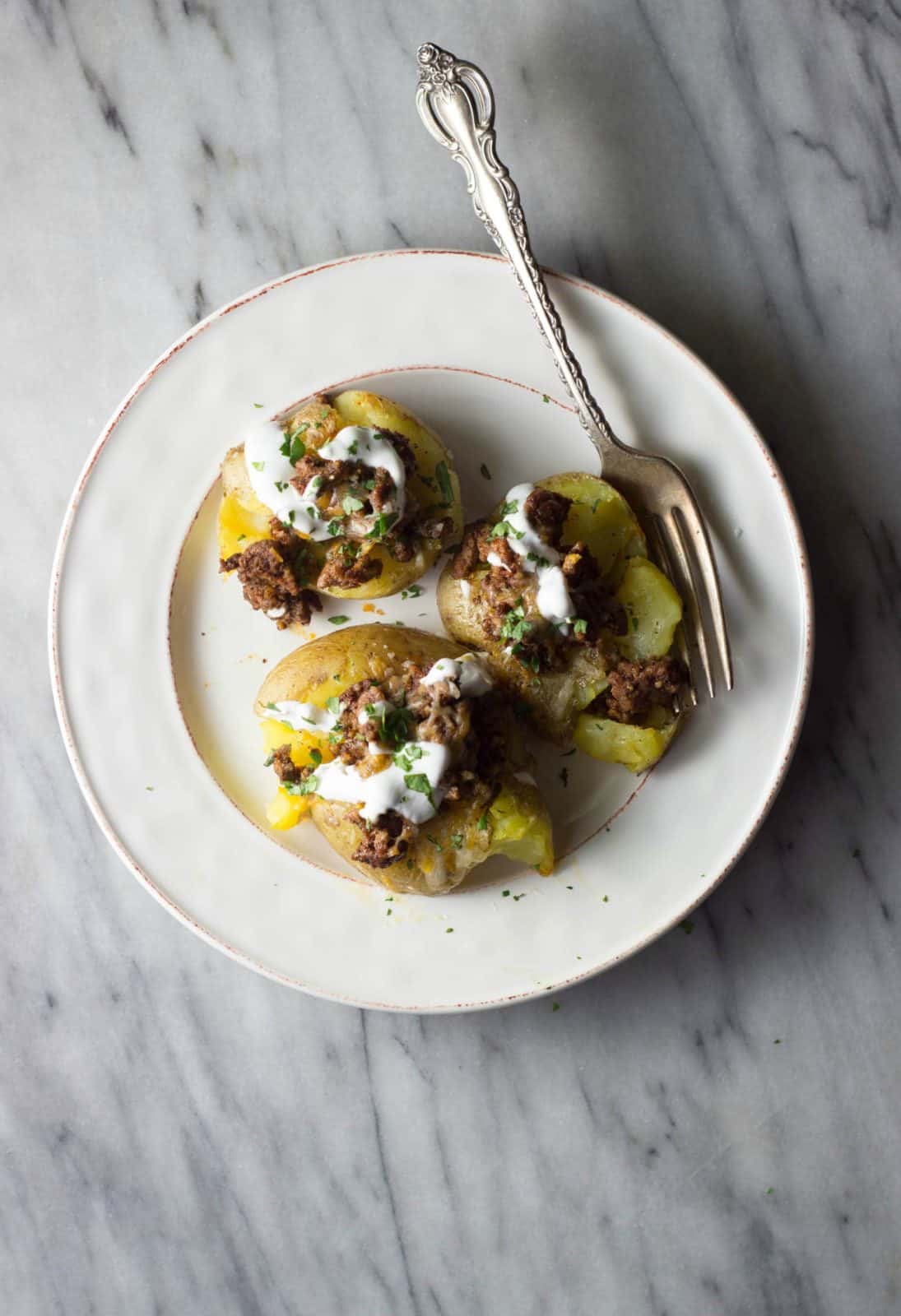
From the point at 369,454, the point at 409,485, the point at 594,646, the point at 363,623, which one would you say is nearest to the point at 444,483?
the point at 409,485

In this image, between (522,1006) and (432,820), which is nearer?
(432,820)

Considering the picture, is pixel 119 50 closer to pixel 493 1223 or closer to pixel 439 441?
pixel 439 441

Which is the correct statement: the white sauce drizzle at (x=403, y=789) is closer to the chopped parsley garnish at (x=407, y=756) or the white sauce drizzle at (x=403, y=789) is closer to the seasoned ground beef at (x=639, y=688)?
the chopped parsley garnish at (x=407, y=756)

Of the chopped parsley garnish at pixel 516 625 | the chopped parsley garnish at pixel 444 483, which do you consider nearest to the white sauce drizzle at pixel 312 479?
the chopped parsley garnish at pixel 444 483

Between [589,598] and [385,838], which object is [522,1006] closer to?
[385,838]

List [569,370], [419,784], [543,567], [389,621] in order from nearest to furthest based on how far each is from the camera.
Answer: [419,784] < [543,567] < [569,370] < [389,621]

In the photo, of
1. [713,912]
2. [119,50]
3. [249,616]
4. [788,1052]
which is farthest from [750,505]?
[119,50]

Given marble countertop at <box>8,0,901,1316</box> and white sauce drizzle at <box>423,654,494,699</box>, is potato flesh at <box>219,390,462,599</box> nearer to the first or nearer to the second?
white sauce drizzle at <box>423,654,494,699</box>
